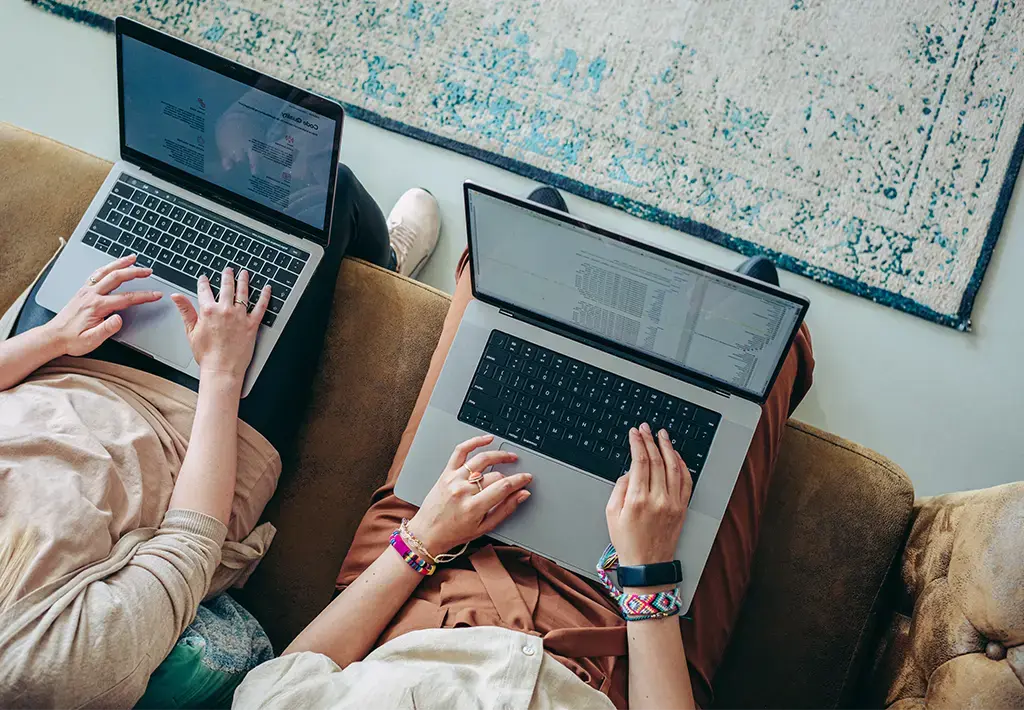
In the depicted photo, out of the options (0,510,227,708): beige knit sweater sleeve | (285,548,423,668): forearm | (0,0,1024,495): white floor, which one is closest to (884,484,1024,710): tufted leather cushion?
(0,0,1024,495): white floor

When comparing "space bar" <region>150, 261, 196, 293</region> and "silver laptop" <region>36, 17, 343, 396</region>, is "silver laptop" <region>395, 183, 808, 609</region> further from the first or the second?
"space bar" <region>150, 261, 196, 293</region>

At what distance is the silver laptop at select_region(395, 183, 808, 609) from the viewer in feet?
3.22

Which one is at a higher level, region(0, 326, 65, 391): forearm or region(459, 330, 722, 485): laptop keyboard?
region(459, 330, 722, 485): laptop keyboard

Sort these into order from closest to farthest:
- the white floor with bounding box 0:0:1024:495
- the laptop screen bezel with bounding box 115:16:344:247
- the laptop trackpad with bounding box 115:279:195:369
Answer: the laptop screen bezel with bounding box 115:16:344:247, the laptop trackpad with bounding box 115:279:195:369, the white floor with bounding box 0:0:1024:495

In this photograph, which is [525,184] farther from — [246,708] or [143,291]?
[246,708]

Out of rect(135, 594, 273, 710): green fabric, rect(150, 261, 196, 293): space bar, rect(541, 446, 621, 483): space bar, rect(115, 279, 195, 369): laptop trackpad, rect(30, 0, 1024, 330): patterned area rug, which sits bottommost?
rect(135, 594, 273, 710): green fabric

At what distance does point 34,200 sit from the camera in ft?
4.18

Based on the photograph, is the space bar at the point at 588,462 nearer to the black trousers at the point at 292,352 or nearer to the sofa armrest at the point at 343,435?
the sofa armrest at the point at 343,435

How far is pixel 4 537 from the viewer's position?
0.86 metres

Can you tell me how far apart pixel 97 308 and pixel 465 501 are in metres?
0.58

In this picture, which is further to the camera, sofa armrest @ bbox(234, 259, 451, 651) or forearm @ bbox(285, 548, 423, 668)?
sofa armrest @ bbox(234, 259, 451, 651)

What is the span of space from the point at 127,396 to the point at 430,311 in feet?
1.46

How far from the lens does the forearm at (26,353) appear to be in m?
1.04

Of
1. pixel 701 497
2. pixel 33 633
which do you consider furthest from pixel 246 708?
pixel 701 497
